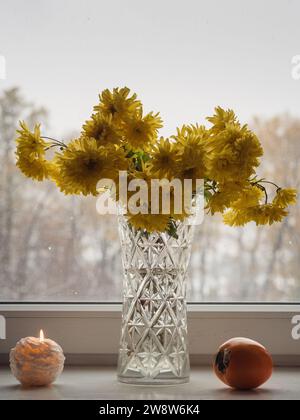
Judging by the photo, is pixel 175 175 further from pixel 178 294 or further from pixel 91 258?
pixel 91 258

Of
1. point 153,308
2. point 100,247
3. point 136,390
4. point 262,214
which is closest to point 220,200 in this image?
point 262,214

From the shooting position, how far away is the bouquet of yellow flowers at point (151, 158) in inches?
41.1

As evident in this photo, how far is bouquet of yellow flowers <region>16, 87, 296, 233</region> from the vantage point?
1.04m

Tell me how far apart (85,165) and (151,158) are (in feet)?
0.39

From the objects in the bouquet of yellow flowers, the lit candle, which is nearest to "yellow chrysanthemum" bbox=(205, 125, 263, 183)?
A: the bouquet of yellow flowers

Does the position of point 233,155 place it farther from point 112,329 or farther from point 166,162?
point 112,329

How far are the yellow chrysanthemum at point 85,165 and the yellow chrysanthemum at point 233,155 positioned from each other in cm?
15

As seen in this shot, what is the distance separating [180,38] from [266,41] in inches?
6.8

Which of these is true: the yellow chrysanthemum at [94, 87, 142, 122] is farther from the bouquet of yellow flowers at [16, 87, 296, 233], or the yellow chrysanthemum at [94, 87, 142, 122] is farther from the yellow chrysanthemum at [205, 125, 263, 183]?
the yellow chrysanthemum at [205, 125, 263, 183]

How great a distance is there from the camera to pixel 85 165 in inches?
40.9

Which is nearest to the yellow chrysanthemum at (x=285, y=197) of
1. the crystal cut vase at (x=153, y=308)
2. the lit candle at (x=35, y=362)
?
the crystal cut vase at (x=153, y=308)

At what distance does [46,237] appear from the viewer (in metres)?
1.47

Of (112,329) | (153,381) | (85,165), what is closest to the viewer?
(85,165)
